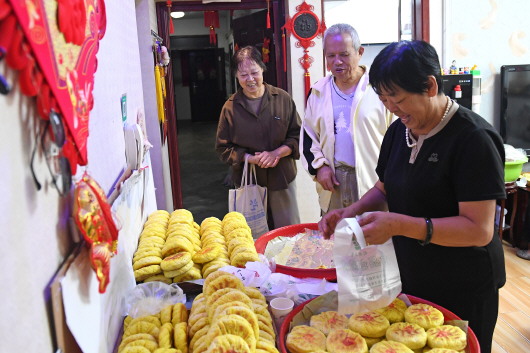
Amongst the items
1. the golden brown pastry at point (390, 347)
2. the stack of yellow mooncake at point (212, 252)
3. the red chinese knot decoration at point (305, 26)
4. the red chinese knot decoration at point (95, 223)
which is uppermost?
the red chinese knot decoration at point (305, 26)

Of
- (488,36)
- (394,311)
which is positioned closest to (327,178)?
(394,311)

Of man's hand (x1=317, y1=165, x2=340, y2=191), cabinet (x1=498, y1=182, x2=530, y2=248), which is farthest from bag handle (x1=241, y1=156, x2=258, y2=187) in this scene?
cabinet (x1=498, y1=182, x2=530, y2=248)

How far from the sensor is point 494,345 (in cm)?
273

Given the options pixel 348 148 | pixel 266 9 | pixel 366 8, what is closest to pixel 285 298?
pixel 348 148

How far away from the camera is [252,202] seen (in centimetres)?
309

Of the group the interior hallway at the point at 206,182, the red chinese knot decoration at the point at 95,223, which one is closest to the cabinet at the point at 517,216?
the interior hallway at the point at 206,182

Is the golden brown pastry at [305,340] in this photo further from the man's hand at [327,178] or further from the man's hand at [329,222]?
the man's hand at [327,178]

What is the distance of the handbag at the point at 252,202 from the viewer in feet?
10.1

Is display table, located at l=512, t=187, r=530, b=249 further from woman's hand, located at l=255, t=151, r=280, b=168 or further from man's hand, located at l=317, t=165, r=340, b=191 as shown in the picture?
woman's hand, located at l=255, t=151, r=280, b=168

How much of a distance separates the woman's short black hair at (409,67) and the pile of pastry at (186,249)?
767mm

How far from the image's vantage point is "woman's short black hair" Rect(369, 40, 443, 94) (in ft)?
4.33

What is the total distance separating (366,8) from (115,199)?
171 inches

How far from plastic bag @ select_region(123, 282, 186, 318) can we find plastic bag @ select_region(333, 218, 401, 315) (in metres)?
0.53

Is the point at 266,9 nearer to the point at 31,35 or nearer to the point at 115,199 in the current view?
the point at 115,199
